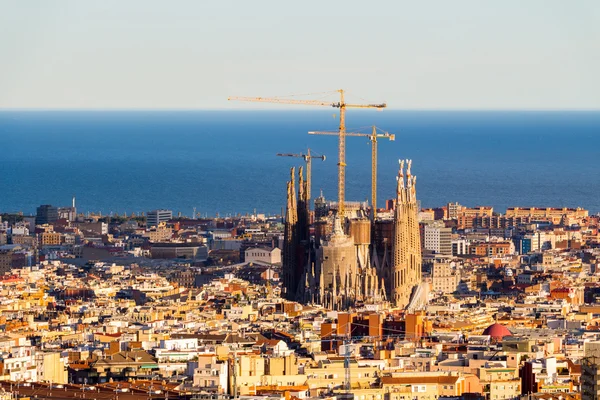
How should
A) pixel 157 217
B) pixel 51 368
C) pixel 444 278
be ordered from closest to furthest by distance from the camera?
pixel 51 368
pixel 444 278
pixel 157 217

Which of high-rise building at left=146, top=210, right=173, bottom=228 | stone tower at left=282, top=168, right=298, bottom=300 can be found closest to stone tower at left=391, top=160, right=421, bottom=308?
stone tower at left=282, top=168, right=298, bottom=300

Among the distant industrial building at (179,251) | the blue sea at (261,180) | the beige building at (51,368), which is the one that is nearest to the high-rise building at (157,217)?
the blue sea at (261,180)

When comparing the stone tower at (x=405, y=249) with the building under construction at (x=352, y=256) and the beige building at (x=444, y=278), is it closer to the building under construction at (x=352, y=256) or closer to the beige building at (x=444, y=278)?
the building under construction at (x=352, y=256)

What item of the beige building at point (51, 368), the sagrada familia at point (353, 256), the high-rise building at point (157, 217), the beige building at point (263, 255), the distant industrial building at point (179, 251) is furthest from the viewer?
the high-rise building at point (157, 217)

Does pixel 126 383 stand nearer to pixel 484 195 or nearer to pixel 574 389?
pixel 574 389

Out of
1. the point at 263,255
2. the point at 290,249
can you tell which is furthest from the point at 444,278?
the point at 263,255

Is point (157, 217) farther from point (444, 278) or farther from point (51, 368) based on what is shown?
point (51, 368)

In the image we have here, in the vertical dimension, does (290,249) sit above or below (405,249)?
above
